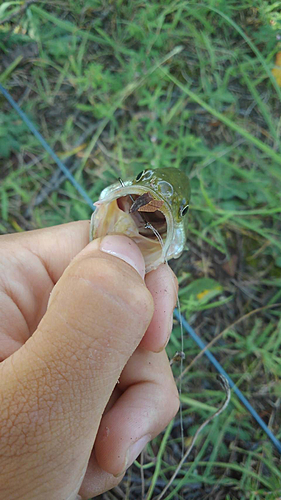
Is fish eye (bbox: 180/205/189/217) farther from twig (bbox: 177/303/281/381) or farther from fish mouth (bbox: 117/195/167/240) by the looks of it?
twig (bbox: 177/303/281/381)

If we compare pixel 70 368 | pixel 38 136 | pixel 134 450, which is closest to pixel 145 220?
pixel 70 368

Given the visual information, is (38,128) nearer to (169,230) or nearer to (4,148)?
(4,148)

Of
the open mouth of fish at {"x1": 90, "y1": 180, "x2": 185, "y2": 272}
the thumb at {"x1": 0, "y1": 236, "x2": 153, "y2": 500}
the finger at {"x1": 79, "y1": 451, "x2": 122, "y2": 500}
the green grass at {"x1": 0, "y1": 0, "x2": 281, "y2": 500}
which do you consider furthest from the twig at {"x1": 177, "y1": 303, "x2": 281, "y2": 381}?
the thumb at {"x1": 0, "y1": 236, "x2": 153, "y2": 500}

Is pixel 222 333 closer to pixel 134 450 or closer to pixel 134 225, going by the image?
pixel 134 450

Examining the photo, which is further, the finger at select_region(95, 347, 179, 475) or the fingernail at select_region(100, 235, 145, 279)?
the finger at select_region(95, 347, 179, 475)

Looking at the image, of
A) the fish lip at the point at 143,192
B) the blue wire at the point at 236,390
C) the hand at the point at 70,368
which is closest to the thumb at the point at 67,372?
the hand at the point at 70,368

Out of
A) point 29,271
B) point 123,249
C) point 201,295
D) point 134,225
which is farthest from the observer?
point 201,295
